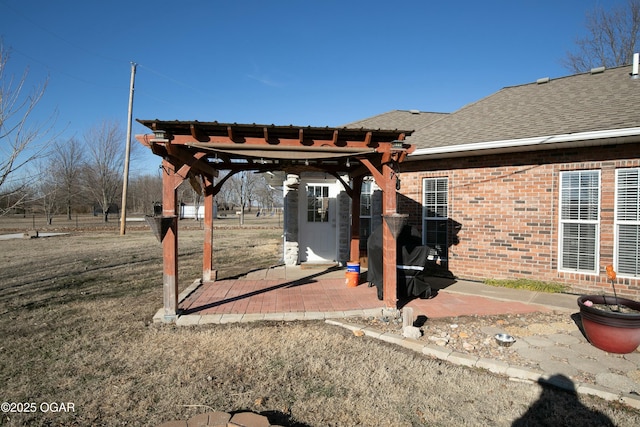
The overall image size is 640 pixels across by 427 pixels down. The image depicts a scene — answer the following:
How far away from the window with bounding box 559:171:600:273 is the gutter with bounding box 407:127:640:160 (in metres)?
0.65

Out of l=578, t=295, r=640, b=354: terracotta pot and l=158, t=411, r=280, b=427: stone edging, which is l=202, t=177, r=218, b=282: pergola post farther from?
l=578, t=295, r=640, b=354: terracotta pot

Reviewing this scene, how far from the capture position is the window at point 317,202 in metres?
9.73

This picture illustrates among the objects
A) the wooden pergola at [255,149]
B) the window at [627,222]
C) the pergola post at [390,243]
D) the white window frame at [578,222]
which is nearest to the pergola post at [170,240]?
the wooden pergola at [255,149]

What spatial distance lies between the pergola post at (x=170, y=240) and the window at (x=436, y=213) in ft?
18.0

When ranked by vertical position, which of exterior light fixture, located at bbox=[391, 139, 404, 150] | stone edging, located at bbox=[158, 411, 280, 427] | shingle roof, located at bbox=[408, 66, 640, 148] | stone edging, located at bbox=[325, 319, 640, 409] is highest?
shingle roof, located at bbox=[408, 66, 640, 148]

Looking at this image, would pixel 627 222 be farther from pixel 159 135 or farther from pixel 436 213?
pixel 159 135

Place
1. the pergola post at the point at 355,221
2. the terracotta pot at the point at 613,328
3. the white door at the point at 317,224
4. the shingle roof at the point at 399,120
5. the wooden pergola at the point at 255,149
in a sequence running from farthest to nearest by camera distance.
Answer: the shingle roof at the point at 399,120
the white door at the point at 317,224
the pergola post at the point at 355,221
the wooden pergola at the point at 255,149
the terracotta pot at the point at 613,328

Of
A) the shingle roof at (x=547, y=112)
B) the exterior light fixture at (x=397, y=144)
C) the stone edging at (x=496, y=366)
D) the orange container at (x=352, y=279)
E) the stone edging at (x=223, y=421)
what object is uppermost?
the shingle roof at (x=547, y=112)

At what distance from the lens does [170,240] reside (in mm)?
5008

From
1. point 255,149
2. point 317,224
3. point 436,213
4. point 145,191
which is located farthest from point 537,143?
point 145,191

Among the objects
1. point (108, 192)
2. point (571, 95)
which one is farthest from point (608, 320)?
point (108, 192)

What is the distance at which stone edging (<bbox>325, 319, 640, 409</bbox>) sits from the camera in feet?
9.99

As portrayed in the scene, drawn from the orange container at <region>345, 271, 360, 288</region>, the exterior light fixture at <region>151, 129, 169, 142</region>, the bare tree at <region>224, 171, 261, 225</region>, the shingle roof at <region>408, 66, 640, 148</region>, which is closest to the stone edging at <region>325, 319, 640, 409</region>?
the orange container at <region>345, 271, 360, 288</region>

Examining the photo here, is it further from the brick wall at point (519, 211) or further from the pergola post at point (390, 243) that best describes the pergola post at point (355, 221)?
the pergola post at point (390, 243)
